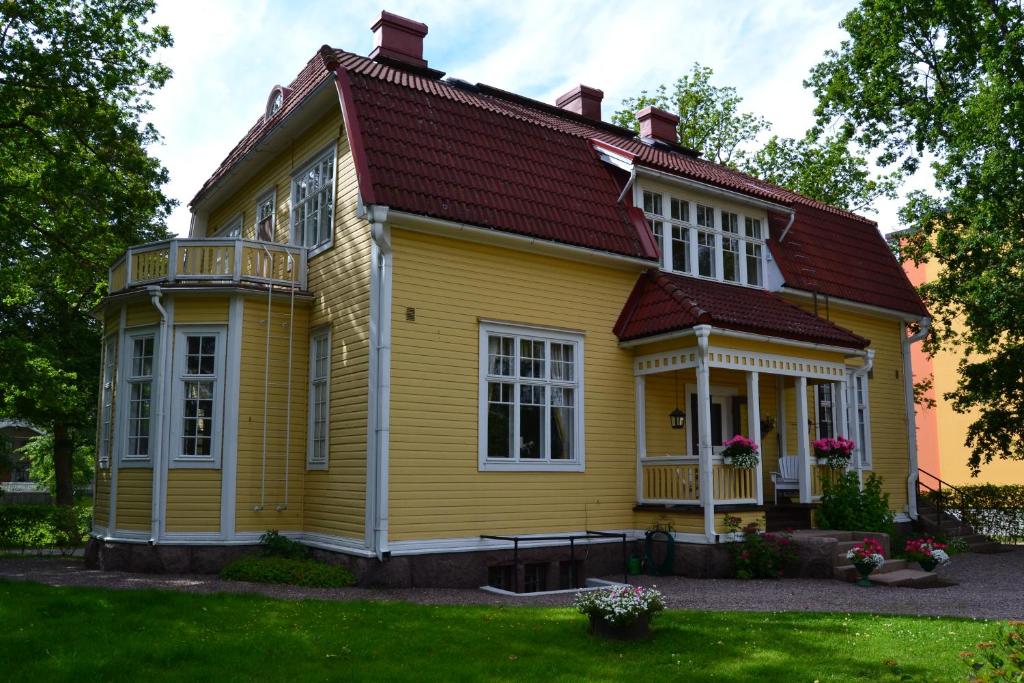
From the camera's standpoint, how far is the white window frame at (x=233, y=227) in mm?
17172

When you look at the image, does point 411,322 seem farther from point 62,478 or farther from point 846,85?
point 62,478

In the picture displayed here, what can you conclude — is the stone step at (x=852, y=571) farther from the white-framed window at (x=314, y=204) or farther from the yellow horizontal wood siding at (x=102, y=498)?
the yellow horizontal wood siding at (x=102, y=498)

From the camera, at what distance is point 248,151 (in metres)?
15.4

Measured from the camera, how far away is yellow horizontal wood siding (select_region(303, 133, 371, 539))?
11.8 m

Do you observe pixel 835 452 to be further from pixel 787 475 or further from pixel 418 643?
pixel 418 643

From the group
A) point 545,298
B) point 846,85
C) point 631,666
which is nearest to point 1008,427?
point 846,85

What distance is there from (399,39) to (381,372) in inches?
325

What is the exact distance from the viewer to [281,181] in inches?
607

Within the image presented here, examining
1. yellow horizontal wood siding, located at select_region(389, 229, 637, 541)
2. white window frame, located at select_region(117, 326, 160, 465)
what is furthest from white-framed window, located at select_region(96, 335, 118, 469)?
yellow horizontal wood siding, located at select_region(389, 229, 637, 541)

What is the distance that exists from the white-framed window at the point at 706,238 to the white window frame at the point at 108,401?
361 inches

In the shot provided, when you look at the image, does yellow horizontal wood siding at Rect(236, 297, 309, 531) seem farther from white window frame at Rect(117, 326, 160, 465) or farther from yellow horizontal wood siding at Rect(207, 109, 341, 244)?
yellow horizontal wood siding at Rect(207, 109, 341, 244)

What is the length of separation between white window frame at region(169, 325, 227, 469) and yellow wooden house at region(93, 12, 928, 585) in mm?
39

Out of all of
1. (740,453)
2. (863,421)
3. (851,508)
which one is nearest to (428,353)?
(740,453)

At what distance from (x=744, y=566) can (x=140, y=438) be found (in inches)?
357
